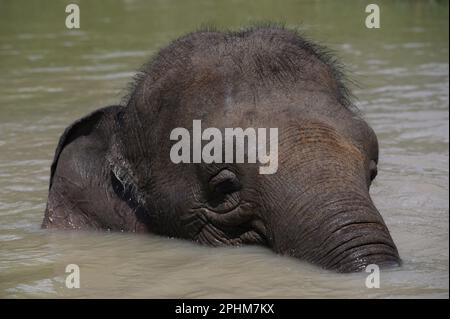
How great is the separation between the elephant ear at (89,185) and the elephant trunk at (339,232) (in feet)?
4.64

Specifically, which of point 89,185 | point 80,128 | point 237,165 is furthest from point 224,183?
point 80,128

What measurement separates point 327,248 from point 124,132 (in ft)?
6.13

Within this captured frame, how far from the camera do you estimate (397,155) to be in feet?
31.4

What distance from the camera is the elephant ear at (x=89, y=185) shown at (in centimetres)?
695

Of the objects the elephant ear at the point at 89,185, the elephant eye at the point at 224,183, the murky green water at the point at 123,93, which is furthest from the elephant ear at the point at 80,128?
the elephant eye at the point at 224,183

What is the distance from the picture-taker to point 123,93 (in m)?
12.1

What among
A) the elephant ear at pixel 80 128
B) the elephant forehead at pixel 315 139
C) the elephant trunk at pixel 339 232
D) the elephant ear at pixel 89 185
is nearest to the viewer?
the elephant trunk at pixel 339 232

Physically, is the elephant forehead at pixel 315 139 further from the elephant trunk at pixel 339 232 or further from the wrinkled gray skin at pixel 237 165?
the elephant trunk at pixel 339 232

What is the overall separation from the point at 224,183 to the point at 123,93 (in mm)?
6053

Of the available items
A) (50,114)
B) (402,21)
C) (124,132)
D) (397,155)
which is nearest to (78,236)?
(124,132)

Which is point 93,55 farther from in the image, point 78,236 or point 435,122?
point 78,236

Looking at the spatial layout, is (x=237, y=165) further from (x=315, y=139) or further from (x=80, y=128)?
(x=80, y=128)

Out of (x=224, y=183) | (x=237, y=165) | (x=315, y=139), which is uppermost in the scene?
(x=315, y=139)

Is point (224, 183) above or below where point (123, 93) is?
above
